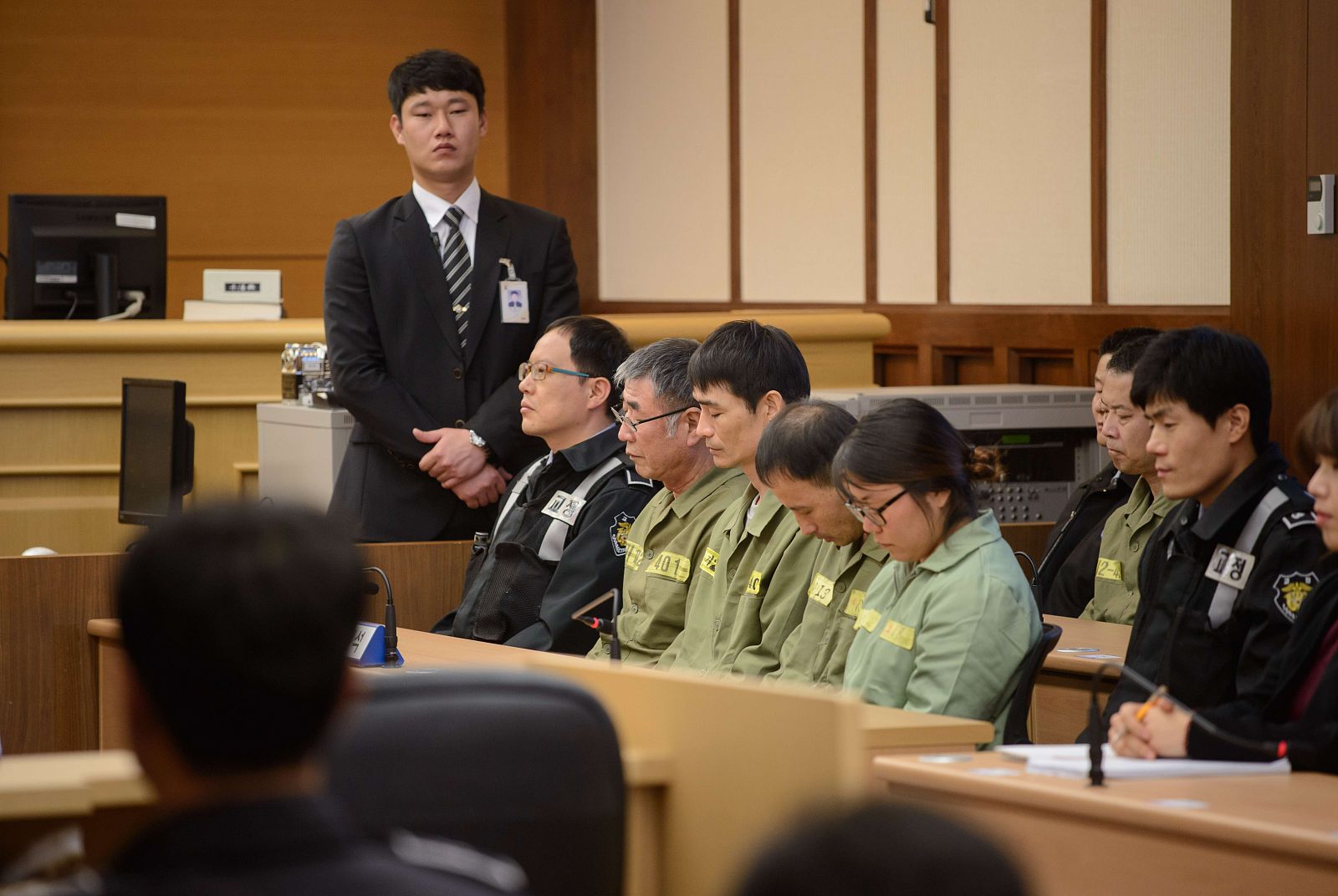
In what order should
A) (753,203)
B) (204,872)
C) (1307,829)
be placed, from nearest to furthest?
(204,872) → (1307,829) → (753,203)

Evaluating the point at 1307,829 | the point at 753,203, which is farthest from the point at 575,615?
the point at 753,203

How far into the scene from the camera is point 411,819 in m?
1.42

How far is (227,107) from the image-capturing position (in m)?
8.52

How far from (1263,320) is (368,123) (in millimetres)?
5521

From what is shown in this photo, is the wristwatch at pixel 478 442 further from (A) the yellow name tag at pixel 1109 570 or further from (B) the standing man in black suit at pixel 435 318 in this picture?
(A) the yellow name tag at pixel 1109 570

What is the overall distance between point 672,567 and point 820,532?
0.60 meters

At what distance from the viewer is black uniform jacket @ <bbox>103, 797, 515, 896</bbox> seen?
3.06 ft

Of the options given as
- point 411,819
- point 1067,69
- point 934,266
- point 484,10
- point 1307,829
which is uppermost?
point 484,10

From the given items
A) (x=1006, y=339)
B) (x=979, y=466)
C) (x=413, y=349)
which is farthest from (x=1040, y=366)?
(x=979, y=466)

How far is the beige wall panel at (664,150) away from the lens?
757cm

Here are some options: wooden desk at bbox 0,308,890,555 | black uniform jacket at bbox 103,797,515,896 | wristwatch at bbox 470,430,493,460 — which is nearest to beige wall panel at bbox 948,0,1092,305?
wooden desk at bbox 0,308,890,555

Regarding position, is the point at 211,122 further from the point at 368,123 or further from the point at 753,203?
the point at 753,203

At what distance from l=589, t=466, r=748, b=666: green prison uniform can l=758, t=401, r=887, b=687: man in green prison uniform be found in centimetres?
46

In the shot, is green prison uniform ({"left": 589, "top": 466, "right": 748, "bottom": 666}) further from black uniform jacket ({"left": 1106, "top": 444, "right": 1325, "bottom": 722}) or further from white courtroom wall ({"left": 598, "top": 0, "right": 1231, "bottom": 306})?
white courtroom wall ({"left": 598, "top": 0, "right": 1231, "bottom": 306})
